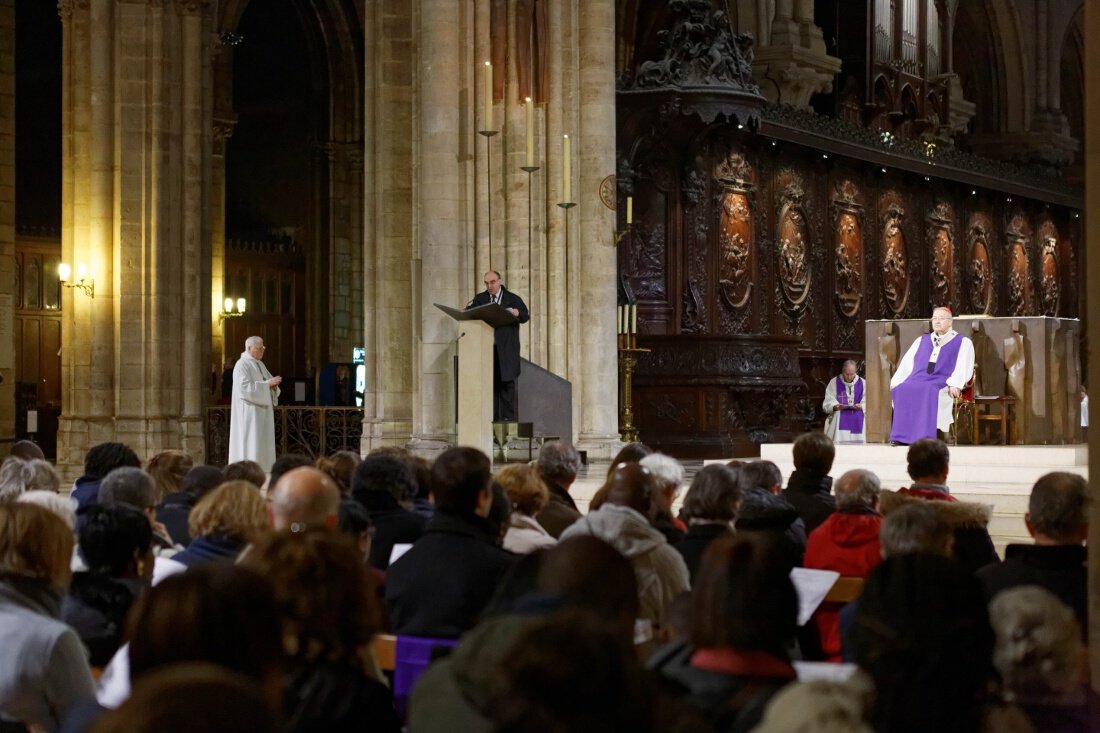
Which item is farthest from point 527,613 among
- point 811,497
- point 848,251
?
point 848,251

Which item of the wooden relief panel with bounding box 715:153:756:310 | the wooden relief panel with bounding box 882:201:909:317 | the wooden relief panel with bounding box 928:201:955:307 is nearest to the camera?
the wooden relief panel with bounding box 715:153:756:310

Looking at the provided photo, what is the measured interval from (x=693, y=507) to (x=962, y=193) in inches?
827

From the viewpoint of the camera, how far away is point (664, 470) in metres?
6.97

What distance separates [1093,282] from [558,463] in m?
3.56

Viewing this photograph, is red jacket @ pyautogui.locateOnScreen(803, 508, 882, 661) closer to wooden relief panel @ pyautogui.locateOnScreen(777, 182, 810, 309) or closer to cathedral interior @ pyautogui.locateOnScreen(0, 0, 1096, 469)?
cathedral interior @ pyautogui.locateOnScreen(0, 0, 1096, 469)

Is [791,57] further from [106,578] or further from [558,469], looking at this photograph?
[106,578]

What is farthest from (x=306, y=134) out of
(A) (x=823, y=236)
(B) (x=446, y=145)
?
(B) (x=446, y=145)

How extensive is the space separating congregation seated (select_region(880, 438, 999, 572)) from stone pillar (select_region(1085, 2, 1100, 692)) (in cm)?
63

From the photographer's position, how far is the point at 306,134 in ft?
93.3

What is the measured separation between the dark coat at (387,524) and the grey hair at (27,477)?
5.76ft

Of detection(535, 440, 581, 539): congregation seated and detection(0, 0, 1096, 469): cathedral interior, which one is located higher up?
detection(0, 0, 1096, 469): cathedral interior

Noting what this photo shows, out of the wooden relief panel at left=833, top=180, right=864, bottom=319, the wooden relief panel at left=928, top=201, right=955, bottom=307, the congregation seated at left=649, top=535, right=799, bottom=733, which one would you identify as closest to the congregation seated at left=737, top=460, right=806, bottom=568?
the congregation seated at left=649, top=535, right=799, bottom=733

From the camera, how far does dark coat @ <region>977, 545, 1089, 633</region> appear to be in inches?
186

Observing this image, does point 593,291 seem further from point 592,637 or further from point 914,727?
point 592,637
